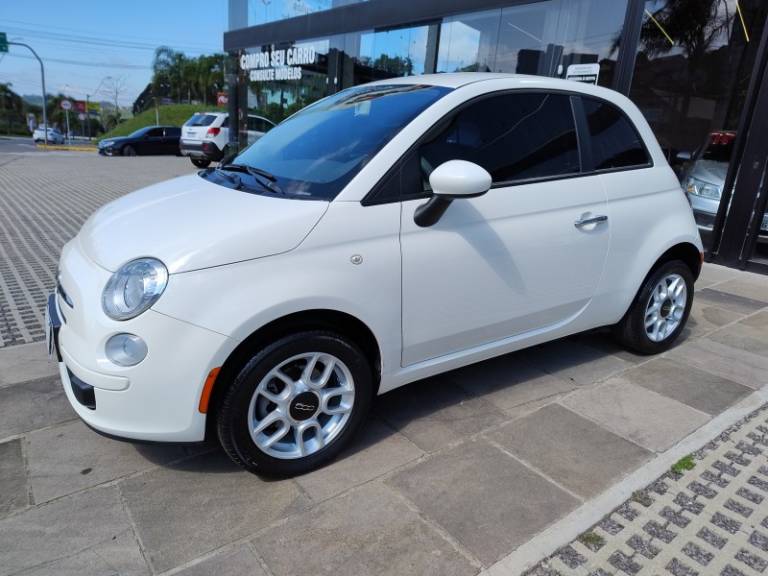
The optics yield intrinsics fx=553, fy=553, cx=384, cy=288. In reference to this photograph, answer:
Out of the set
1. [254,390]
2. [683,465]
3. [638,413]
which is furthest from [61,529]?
[638,413]

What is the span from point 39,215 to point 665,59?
8.93m

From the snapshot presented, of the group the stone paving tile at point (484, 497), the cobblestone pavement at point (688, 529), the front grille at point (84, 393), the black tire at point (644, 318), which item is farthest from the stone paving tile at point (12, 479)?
the black tire at point (644, 318)

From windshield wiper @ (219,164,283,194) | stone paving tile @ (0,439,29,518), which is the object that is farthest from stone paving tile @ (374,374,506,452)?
stone paving tile @ (0,439,29,518)

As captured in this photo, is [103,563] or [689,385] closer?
[103,563]

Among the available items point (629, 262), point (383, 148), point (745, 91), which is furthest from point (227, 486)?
point (745, 91)

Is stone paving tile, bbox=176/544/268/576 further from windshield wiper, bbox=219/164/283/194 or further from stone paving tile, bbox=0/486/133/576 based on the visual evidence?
windshield wiper, bbox=219/164/283/194

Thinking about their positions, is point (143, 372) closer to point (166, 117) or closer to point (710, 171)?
point (710, 171)

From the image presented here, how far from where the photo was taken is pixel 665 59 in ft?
23.6

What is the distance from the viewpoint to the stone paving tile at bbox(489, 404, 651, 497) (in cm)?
250

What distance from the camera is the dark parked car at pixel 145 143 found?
74.6ft

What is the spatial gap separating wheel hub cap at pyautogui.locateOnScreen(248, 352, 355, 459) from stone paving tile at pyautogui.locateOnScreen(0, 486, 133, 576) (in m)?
0.64

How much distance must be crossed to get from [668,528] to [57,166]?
17.9 m

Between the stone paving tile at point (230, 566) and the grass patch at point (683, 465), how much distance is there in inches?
73.6

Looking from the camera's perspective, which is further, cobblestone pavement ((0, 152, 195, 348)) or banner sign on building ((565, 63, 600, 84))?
banner sign on building ((565, 63, 600, 84))
